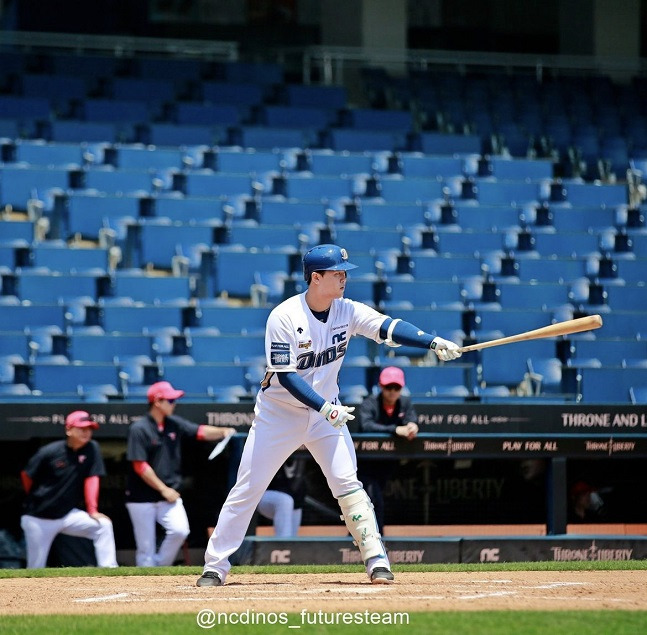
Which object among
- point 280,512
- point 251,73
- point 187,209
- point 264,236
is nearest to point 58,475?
point 280,512

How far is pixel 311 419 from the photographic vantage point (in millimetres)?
6168

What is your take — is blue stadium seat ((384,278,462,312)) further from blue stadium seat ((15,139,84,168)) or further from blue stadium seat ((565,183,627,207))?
blue stadium seat ((15,139,84,168))

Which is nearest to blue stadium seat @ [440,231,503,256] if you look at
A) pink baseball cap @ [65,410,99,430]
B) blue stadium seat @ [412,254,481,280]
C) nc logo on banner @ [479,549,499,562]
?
blue stadium seat @ [412,254,481,280]

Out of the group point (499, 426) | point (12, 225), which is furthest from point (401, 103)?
point (499, 426)

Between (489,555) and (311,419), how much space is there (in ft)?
9.74

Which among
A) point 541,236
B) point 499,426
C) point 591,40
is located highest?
point 591,40

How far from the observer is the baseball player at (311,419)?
20.1 feet

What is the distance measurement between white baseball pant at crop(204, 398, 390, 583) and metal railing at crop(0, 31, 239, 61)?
430 inches

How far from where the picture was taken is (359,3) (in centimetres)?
1744

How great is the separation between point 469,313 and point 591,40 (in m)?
8.38

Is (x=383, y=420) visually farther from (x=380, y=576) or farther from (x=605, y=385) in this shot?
(x=380, y=576)

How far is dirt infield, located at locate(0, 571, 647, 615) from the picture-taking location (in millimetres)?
5402

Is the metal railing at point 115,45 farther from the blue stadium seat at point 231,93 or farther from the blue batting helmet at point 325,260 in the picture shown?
the blue batting helmet at point 325,260

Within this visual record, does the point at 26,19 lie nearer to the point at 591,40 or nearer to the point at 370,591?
the point at 591,40
